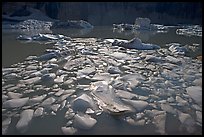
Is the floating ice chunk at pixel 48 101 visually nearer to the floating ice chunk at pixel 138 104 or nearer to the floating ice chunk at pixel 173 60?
the floating ice chunk at pixel 138 104

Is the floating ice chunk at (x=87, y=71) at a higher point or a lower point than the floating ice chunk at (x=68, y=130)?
lower

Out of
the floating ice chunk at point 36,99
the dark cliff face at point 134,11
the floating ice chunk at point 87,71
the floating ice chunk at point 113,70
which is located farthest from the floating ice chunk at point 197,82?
the dark cliff face at point 134,11

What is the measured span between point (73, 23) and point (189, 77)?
1446 centimetres

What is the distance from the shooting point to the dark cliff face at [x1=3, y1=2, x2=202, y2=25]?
29891 millimetres

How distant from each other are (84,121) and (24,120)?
2.14ft

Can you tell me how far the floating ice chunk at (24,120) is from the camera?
285cm

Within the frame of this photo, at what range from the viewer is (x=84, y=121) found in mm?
2963

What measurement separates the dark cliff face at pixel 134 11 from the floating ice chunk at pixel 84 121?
26.9m

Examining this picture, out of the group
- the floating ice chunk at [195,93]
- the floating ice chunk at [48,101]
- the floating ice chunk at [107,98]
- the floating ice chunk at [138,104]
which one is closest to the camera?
the floating ice chunk at [107,98]

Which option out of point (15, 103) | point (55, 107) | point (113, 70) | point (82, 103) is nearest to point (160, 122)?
point (82, 103)

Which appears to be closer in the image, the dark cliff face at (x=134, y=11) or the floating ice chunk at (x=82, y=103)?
the floating ice chunk at (x=82, y=103)

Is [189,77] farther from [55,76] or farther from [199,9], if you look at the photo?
[199,9]

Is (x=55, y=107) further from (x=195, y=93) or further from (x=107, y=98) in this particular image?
(x=195, y=93)

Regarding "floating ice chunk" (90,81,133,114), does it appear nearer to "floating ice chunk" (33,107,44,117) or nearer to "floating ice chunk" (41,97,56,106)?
"floating ice chunk" (41,97,56,106)
